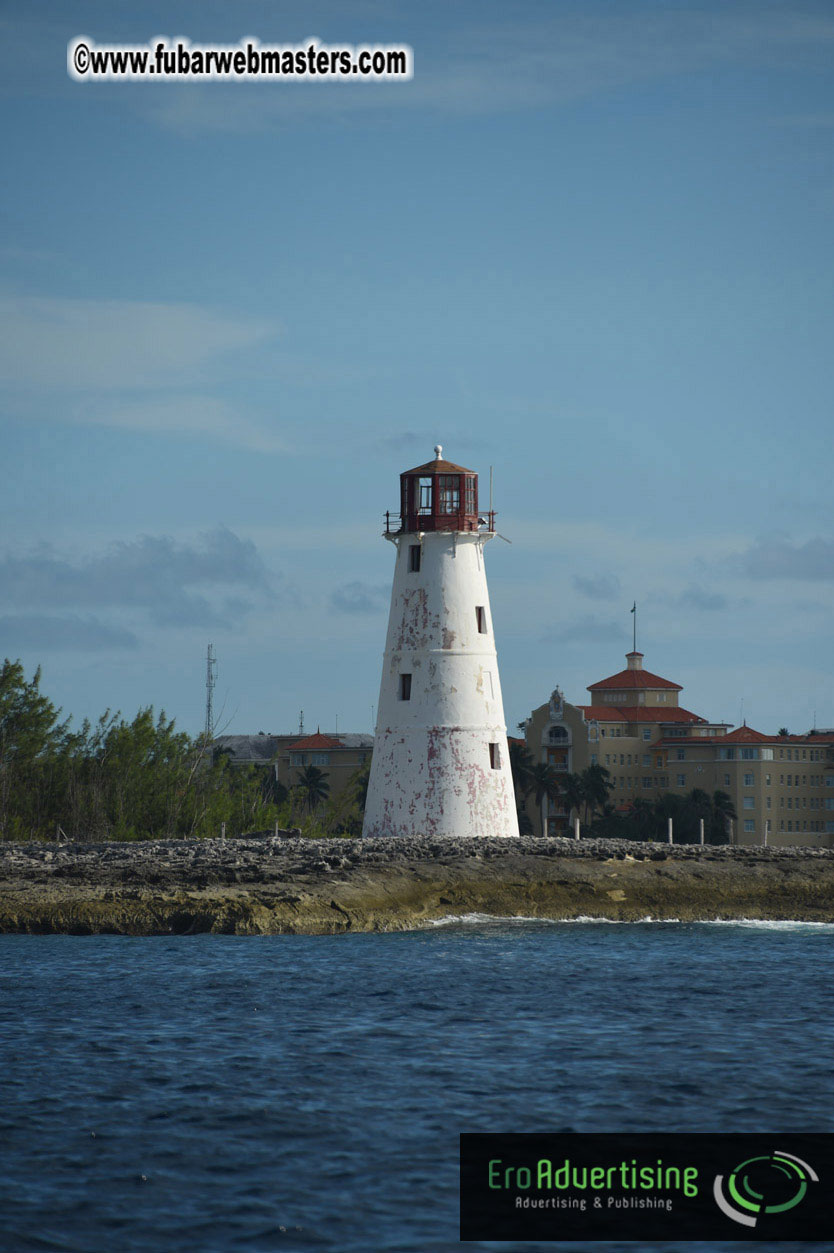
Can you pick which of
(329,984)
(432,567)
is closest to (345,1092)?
(329,984)

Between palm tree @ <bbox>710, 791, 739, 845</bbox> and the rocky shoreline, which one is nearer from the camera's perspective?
the rocky shoreline

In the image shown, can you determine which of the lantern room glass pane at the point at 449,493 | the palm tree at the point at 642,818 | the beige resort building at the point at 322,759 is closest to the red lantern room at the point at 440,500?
the lantern room glass pane at the point at 449,493

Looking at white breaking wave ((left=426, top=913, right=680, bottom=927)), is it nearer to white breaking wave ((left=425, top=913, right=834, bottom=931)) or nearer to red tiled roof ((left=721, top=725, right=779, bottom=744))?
white breaking wave ((left=425, top=913, right=834, bottom=931))

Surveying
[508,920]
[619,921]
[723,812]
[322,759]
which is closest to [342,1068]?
[508,920]

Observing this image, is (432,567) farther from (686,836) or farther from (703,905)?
(686,836)

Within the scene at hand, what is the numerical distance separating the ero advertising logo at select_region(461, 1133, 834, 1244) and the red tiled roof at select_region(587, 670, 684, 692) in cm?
9203

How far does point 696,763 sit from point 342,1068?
3248 inches

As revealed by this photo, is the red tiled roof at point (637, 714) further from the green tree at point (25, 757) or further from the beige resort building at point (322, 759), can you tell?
the green tree at point (25, 757)

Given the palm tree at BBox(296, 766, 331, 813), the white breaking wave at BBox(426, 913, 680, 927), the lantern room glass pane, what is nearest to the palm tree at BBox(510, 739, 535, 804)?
the palm tree at BBox(296, 766, 331, 813)

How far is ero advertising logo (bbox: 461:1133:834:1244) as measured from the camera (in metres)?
14.7

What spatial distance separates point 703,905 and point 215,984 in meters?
16.5

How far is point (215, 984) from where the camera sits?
2755cm

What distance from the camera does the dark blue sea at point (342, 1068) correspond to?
14961mm

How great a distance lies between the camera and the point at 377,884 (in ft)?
118
